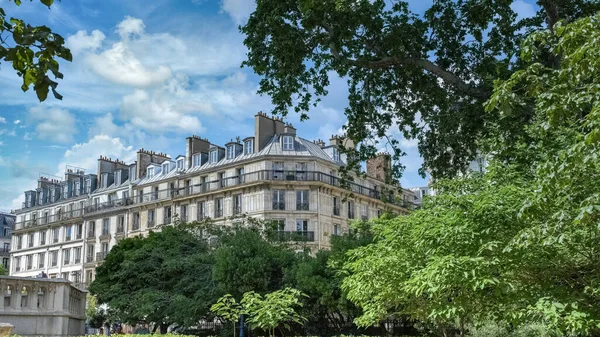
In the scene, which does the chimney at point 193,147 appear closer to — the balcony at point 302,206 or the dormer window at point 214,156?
the dormer window at point 214,156

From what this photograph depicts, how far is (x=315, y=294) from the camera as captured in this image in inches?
930

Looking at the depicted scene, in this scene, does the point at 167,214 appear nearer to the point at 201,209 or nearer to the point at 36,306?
the point at 201,209

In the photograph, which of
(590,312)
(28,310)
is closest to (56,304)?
(28,310)

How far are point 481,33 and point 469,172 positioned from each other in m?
3.66

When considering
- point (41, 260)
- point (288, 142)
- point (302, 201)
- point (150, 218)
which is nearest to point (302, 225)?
point (302, 201)

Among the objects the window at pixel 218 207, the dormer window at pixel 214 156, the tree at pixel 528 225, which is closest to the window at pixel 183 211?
the window at pixel 218 207

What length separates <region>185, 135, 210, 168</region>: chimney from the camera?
176ft

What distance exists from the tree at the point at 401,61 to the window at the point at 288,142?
3225 centimetres

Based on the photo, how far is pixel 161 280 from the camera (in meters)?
29.3

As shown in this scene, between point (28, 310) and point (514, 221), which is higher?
point (514, 221)

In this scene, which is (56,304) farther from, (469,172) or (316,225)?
(316,225)

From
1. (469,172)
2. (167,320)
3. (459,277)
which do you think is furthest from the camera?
(167,320)

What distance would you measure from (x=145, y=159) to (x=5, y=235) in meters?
35.6

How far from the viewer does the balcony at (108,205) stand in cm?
5675
